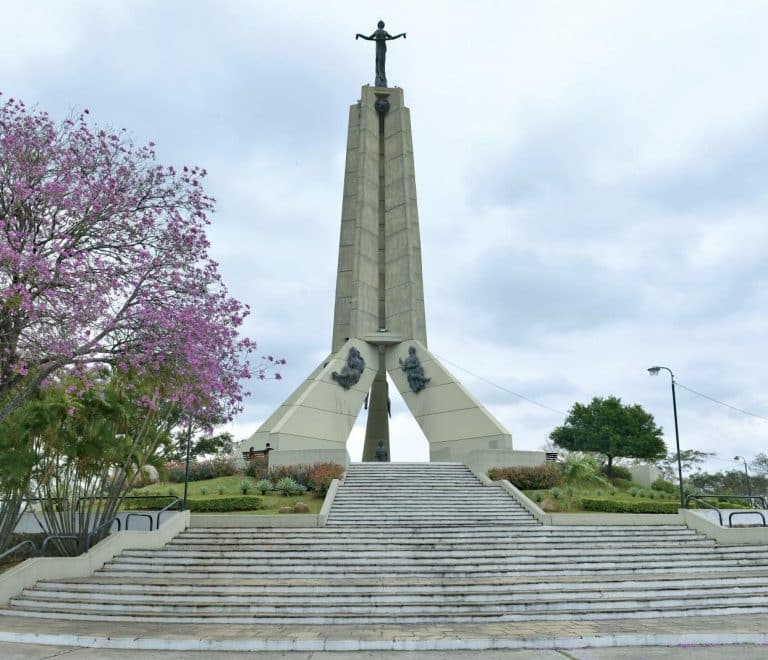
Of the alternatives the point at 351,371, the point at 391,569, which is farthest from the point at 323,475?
the point at 351,371

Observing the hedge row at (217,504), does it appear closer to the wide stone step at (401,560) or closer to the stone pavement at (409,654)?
the wide stone step at (401,560)

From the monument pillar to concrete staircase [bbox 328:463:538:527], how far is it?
5.11m

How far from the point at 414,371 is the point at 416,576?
19435mm

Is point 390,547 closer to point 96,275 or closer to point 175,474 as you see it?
point 96,275

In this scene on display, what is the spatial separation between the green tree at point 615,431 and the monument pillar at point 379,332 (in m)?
17.2

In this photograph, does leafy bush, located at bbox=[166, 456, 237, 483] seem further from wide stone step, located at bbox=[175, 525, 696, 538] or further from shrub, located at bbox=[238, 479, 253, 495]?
wide stone step, located at bbox=[175, 525, 696, 538]

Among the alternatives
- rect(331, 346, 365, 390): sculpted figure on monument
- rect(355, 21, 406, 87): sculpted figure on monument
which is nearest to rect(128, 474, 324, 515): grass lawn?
rect(331, 346, 365, 390): sculpted figure on monument

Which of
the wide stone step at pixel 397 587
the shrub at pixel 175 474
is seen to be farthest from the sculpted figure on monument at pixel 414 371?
the wide stone step at pixel 397 587

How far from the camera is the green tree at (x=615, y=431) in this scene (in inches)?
1705

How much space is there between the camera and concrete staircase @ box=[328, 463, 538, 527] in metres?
16.3

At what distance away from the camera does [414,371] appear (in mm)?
30812

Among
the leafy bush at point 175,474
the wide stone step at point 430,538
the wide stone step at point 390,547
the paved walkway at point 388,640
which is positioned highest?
the leafy bush at point 175,474

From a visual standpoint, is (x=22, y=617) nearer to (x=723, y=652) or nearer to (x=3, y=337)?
(x=3, y=337)

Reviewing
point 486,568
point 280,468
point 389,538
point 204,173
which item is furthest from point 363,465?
point 204,173
